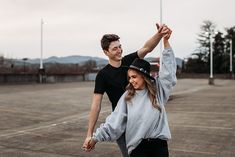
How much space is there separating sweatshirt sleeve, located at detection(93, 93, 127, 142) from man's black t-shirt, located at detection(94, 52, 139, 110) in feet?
1.06

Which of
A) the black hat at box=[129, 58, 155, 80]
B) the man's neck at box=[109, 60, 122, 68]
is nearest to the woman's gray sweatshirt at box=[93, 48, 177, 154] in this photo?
the black hat at box=[129, 58, 155, 80]

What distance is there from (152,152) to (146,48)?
107cm

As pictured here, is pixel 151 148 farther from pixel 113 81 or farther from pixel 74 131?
pixel 74 131

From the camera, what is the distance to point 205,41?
261ft

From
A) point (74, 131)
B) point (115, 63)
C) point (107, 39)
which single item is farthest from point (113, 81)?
point (74, 131)

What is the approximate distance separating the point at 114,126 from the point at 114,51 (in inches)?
29.3

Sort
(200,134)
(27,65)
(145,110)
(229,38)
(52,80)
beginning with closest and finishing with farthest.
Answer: (145,110), (200,134), (52,80), (27,65), (229,38)

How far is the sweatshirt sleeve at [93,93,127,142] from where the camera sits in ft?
11.4

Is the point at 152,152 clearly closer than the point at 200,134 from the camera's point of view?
Yes

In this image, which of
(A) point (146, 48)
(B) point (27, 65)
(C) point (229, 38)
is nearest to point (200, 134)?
(A) point (146, 48)

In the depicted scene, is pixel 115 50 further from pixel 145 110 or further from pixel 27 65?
pixel 27 65

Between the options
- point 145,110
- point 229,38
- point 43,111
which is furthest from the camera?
point 229,38

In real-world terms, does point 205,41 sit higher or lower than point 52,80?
higher

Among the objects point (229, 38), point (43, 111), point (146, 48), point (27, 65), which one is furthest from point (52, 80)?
point (229, 38)
